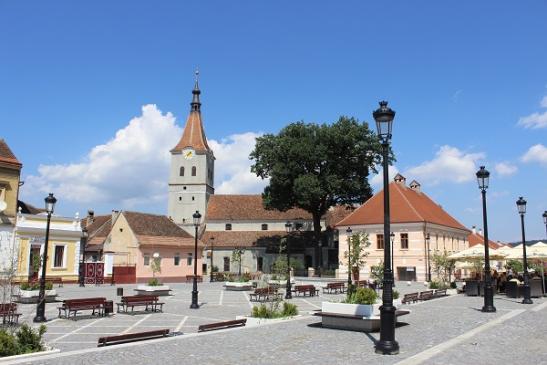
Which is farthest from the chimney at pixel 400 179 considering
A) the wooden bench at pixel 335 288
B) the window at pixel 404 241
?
the wooden bench at pixel 335 288

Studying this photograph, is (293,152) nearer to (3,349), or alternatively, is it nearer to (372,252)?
(372,252)

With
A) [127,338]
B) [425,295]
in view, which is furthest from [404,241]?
[127,338]

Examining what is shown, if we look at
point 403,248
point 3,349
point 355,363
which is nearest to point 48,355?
point 3,349

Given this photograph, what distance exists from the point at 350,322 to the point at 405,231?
118ft

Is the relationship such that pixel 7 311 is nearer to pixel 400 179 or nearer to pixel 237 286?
pixel 237 286

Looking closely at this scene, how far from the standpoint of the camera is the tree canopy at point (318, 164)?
51875 millimetres

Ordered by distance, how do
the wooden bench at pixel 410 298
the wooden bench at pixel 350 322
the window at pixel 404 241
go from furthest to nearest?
the window at pixel 404 241 < the wooden bench at pixel 410 298 < the wooden bench at pixel 350 322

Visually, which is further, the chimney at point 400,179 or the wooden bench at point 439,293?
the chimney at point 400,179

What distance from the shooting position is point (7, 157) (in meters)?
36.6

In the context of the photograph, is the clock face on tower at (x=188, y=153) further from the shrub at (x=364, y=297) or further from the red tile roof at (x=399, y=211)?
the shrub at (x=364, y=297)

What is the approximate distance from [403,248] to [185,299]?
89.4 feet

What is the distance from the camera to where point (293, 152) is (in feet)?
171

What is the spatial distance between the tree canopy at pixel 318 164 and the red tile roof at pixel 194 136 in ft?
69.5

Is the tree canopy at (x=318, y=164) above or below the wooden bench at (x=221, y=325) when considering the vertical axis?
above
